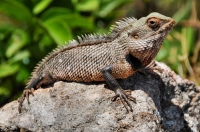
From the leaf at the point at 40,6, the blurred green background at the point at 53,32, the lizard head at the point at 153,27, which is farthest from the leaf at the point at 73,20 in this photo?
the lizard head at the point at 153,27

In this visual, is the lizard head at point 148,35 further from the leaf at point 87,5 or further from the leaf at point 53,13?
the leaf at point 87,5

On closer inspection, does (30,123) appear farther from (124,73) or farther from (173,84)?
(173,84)

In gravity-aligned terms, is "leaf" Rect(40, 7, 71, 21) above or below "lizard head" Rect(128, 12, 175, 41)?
above

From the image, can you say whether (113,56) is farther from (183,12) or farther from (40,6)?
(183,12)

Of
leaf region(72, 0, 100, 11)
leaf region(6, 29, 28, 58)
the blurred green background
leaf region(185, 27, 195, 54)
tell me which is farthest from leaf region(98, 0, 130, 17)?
leaf region(6, 29, 28, 58)

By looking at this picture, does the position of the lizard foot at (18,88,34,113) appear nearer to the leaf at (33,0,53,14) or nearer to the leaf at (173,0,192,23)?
the leaf at (33,0,53,14)

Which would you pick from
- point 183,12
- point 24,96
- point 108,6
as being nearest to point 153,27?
point 24,96

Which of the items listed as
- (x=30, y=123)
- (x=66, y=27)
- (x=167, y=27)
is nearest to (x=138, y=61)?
(x=167, y=27)
